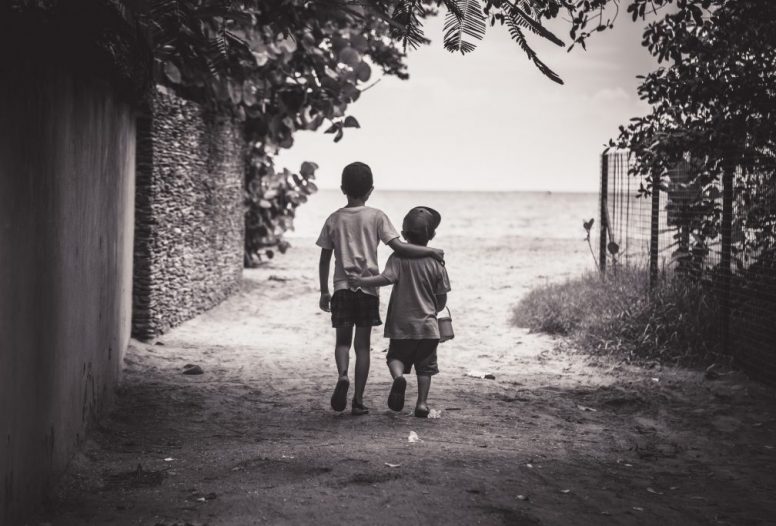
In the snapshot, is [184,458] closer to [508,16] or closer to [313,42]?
[508,16]

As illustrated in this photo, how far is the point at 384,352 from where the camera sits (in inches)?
356

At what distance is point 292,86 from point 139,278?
5.03 meters

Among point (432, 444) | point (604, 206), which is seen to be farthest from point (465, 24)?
point (604, 206)

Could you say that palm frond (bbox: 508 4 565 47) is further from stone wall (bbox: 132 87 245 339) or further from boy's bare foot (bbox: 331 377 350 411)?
stone wall (bbox: 132 87 245 339)

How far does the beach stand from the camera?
4.08 m

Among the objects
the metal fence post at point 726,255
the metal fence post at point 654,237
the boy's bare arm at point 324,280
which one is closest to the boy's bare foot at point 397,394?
the boy's bare arm at point 324,280

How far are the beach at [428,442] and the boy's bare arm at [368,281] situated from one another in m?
0.94

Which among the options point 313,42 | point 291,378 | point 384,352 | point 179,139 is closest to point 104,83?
point 291,378

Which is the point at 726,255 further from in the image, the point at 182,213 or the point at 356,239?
the point at 182,213

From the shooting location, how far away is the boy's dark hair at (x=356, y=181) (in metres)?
5.98

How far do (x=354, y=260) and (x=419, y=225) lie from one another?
1.65ft

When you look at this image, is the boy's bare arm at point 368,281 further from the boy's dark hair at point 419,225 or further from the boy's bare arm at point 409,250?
the boy's dark hair at point 419,225

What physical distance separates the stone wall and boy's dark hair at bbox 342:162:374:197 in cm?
331

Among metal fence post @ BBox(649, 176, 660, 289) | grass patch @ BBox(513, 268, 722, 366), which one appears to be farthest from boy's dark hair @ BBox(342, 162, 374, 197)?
metal fence post @ BBox(649, 176, 660, 289)
